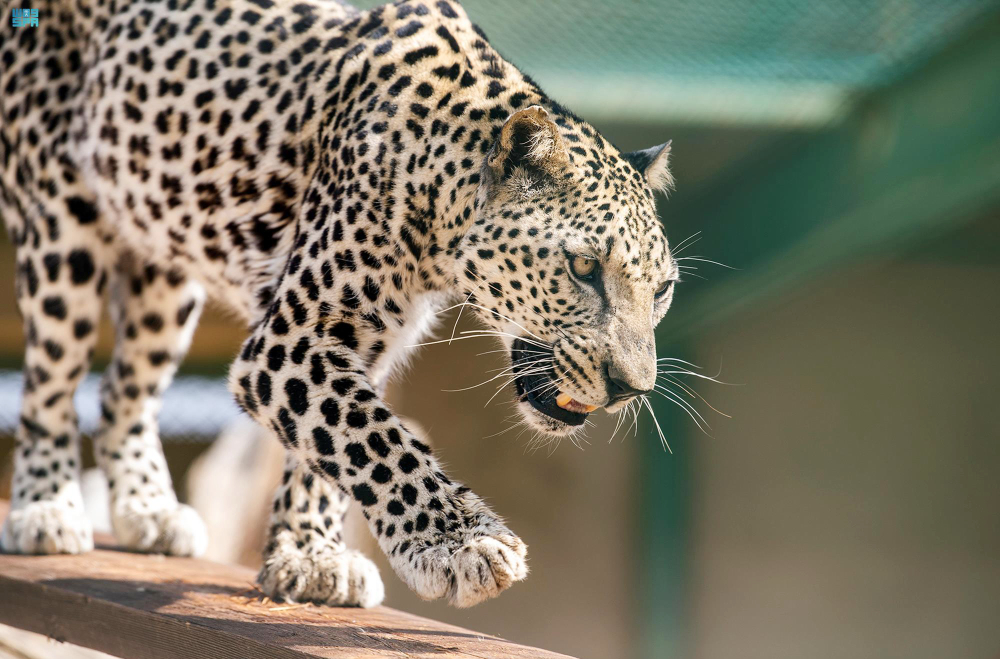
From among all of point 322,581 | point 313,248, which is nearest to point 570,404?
point 313,248

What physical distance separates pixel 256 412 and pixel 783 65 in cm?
367

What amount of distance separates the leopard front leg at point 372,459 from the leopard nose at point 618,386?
0.43m

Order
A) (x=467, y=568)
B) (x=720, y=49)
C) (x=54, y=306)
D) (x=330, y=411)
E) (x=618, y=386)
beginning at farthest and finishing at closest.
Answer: (x=720, y=49) < (x=54, y=306) < (x=330, y=411) < (x=618, y=386) < (x=467, y=568)

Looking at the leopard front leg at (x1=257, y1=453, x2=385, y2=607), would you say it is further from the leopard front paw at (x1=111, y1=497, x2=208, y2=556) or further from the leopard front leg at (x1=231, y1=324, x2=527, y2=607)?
the leopard front paw at (x1=111, y1=497, x2=208, y2=556)

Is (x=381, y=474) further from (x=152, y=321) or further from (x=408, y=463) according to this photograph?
(x=152, y=321)

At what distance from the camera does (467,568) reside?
2.38 m

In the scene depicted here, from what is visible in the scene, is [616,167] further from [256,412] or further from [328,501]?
[328,501]

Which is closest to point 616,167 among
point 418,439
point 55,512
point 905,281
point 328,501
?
point 418,439

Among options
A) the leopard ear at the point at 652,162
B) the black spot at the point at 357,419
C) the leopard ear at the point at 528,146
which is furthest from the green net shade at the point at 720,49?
the black spot at the point at 357,419

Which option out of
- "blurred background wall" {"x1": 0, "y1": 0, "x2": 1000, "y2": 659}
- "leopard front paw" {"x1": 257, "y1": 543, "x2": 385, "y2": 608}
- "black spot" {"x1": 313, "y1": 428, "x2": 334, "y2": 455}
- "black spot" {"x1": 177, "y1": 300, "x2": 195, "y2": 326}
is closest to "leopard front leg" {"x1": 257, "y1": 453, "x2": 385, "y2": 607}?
"leopard front paw" {"x1": 257, "y1": 543, "x2": 385, "y2": 608}

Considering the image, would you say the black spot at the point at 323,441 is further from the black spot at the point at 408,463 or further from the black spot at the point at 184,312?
the black spot at the point at 184,312

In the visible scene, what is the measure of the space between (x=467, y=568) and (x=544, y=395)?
0.61m

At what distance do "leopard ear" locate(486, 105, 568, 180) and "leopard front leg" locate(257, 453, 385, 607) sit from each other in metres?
1.03

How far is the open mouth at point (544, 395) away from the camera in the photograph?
278cm
